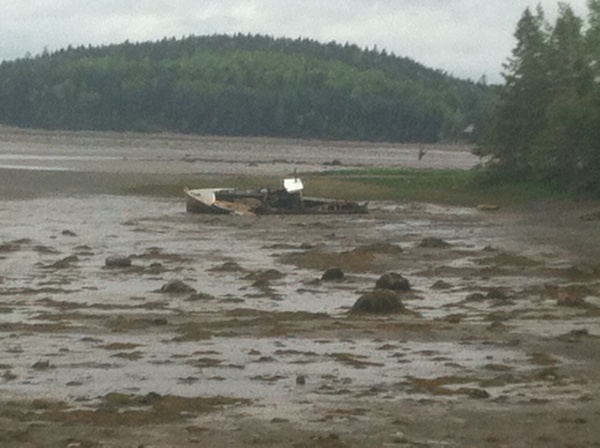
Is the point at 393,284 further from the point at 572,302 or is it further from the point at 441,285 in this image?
the point at 572,302

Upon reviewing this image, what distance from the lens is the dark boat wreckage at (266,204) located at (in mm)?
57906

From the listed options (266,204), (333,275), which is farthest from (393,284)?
(266,204)

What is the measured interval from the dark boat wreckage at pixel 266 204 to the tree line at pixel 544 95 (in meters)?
9.80

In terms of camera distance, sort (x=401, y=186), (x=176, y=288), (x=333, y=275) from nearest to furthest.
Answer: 1. (x=176, y=288)
2. (x=333, y=275)
3. (x=401, y=186)

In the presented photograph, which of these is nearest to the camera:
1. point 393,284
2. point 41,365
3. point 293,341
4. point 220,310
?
point 41,365

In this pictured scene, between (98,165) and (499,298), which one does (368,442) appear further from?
(98,165)

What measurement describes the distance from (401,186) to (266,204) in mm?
19837

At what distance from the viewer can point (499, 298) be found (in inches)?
1067

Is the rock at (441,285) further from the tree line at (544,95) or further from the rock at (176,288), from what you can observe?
the tree line at (544,95)

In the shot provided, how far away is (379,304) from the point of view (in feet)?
80.1

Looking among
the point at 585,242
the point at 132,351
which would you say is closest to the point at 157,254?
the point at 585,242

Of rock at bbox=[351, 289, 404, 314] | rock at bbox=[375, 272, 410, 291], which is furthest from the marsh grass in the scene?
rock at bbox=[351, 289, 404, 314]

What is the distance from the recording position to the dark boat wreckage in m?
57.9

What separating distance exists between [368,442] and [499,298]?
13.8 m
